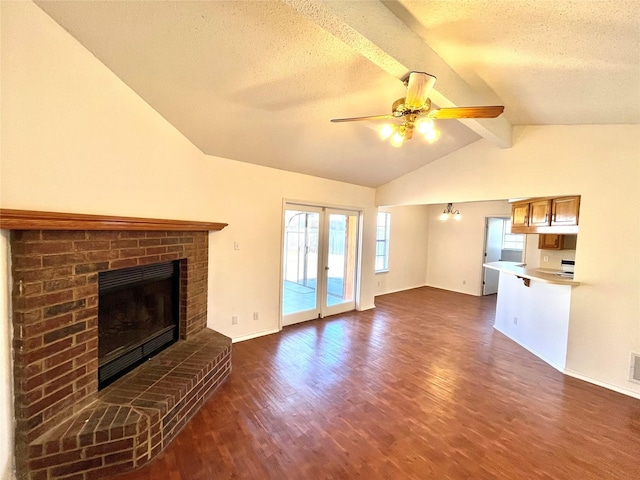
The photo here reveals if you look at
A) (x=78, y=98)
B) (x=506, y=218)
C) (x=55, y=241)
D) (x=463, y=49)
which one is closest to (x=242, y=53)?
(x=78, y=98)

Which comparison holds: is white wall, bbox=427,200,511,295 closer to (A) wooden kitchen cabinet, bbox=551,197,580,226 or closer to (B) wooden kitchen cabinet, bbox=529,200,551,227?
(B) wooden kitchen cabinet, bbox=529,200,551,227

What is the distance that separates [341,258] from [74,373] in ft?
12.8

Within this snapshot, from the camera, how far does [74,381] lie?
1.74 meters

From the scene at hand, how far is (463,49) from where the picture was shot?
1929mm

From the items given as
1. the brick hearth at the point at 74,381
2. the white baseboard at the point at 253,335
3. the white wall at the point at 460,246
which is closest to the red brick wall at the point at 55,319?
the brick hearth at the point at 74,381

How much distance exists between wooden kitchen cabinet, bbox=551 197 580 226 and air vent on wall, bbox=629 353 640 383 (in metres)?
1.46

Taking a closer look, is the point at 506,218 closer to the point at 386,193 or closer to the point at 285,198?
the point at 386,193

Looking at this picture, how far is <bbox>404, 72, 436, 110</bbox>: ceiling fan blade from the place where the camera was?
5.64ft

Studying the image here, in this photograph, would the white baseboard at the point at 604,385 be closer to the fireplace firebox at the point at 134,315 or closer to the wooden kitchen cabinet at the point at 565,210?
the wooden kitchen cabinet at the point at 565,210

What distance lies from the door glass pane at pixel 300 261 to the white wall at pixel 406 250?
257 cm

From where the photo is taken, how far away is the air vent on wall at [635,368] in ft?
9.00

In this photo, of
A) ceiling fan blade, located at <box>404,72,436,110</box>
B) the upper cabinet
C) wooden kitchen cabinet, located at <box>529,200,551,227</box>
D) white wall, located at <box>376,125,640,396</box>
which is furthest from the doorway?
ceiling fan blade, located at <box>404,72,436,110</box>

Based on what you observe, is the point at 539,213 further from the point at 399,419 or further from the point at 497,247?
the point at 497,247

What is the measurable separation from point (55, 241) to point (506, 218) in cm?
811
